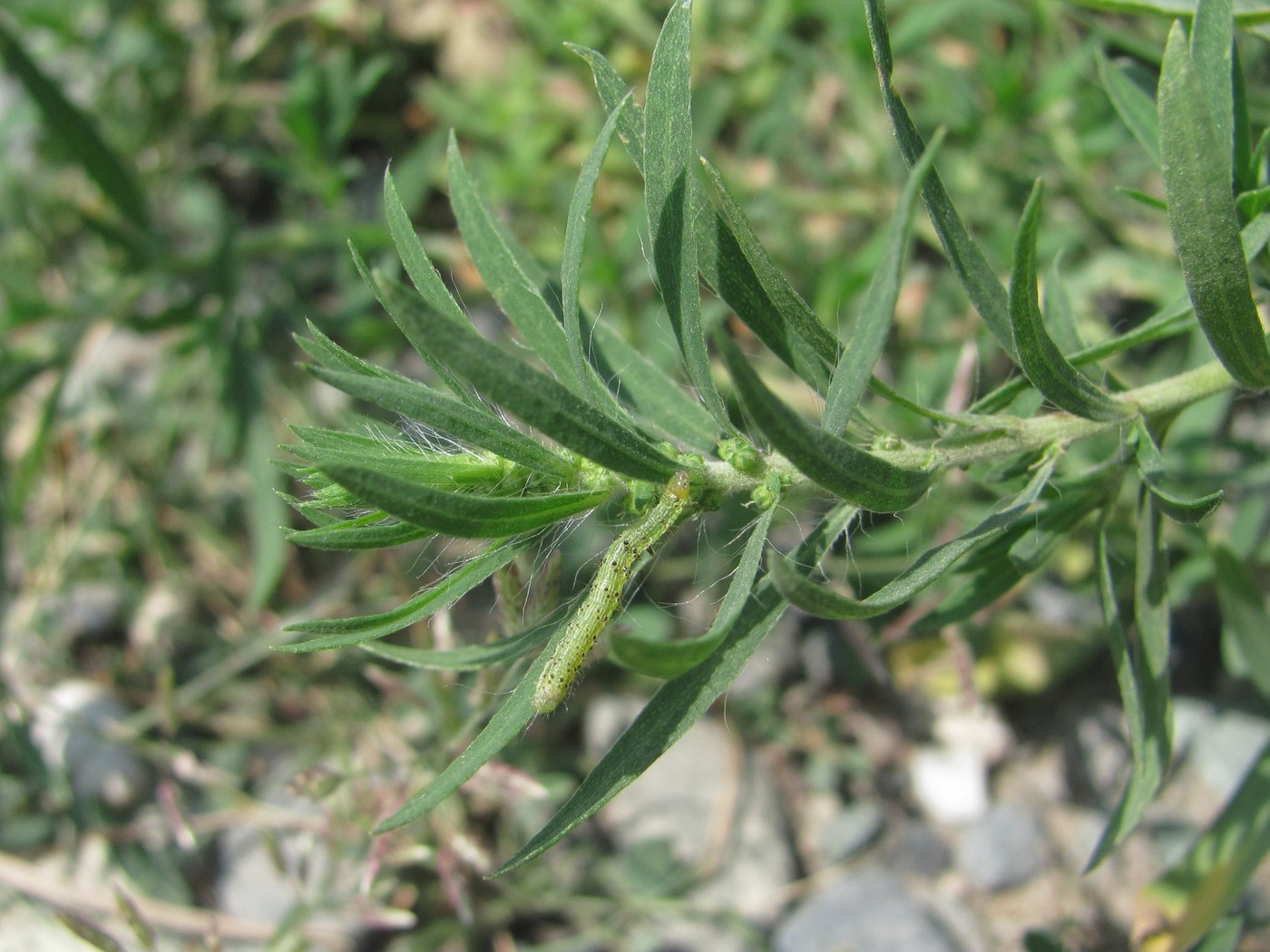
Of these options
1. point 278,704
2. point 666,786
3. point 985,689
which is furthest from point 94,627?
point 985,689

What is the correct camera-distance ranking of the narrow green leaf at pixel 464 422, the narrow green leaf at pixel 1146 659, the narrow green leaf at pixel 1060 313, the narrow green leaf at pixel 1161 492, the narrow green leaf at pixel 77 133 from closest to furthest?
the narrow green leaf at pixel 464 422, the narrow green leaf at pixel 1161 492, the narrow green leaf at pixel 1146 659, the narrow green leaf at pixel 1060 313, the narrow green leaf at pixel 77 133

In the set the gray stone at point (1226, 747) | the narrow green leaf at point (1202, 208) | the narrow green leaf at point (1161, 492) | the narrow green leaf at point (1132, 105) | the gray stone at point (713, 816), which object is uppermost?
the narrow green leaf at point (1132, 105)

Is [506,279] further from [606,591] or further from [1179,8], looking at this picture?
[1179,8]

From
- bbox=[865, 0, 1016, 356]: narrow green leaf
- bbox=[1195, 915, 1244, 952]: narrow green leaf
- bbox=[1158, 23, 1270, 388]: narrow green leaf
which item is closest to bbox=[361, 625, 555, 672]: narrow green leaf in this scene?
bbox=[865, 0, 1016, 356]: narrow green leaf

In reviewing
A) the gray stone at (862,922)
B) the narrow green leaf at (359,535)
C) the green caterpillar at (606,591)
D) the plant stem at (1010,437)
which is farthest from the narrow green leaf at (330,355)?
the gray stone at (862,922)

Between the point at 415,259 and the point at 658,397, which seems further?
the point at 658,397

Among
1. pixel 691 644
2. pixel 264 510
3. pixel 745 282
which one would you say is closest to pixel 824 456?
pixel 691 644

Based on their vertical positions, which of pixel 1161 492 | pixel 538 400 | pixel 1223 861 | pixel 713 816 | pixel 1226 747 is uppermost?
pixel 1161 492

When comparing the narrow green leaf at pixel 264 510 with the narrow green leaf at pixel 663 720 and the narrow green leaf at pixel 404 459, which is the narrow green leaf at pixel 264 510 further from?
the narrow green leaf at pixel 663 720

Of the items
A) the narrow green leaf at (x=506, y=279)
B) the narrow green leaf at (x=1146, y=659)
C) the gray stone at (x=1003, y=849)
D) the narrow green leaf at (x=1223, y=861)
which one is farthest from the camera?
the gray stone at (x=1003, y=849)
